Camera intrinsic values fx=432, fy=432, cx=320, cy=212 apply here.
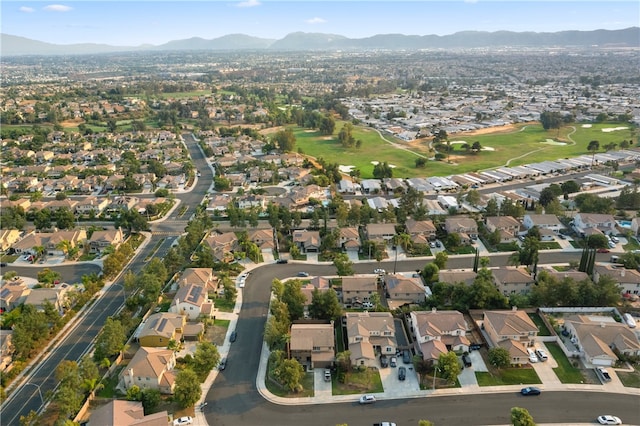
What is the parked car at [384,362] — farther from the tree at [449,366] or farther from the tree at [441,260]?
the tree at [441,260]

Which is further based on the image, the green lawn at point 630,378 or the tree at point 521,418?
the green lawn at point 630,378

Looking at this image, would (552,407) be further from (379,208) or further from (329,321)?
(379,208)

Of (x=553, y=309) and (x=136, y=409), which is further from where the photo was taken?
(x=553, y=309)

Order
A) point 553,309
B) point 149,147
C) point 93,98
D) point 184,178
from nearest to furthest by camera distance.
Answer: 1. point 553,309
2. point 184,178
3. point 149,147
4. point 93,98

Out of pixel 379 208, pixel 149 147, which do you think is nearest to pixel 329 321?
pixel 379 208

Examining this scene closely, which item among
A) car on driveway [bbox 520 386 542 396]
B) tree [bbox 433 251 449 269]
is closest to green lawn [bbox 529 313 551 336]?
car on driveway [bbox 520 386 542 396]

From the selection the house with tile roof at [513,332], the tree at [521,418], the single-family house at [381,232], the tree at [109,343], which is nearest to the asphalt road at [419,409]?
the tree at [521,418]

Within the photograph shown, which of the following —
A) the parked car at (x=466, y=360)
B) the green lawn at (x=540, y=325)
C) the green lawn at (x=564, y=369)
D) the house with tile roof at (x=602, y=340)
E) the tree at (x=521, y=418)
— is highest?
the tree at (x=521, y=418)

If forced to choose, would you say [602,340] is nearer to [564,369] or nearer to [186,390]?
[564,369]
